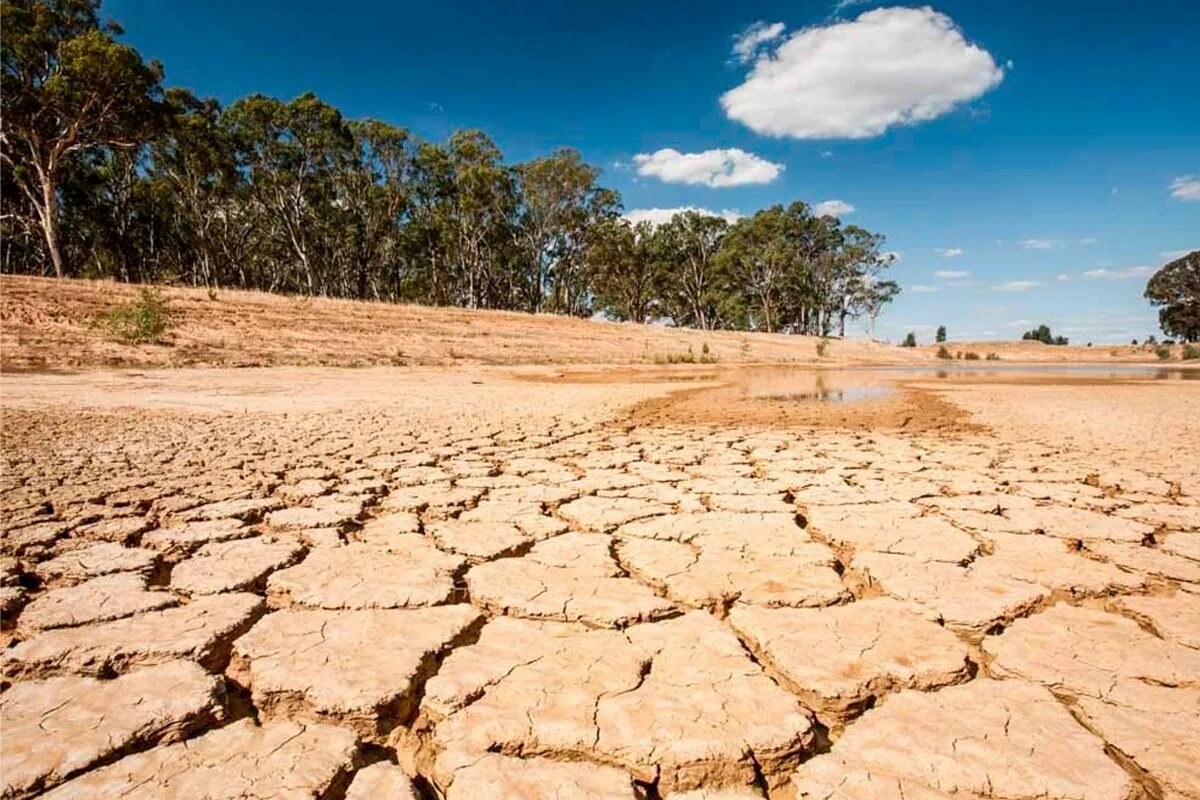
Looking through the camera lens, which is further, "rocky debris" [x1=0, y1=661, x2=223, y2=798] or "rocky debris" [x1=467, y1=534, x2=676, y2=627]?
"rocky debris" [x1=467, y1=534, x2=676, y2=627]

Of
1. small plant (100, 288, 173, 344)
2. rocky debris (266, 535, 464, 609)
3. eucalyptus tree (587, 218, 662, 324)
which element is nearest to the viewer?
rocky debris (266, 535, 464, 609)

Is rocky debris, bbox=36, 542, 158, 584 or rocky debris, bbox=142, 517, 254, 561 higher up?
rocky debris, bbox=142, 517, 254, 561

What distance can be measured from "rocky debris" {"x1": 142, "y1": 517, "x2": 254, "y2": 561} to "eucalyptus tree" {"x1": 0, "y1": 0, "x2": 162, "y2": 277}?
76.1 feet

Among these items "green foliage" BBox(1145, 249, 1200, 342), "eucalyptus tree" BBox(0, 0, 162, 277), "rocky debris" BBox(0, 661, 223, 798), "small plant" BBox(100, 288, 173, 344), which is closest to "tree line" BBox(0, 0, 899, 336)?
"eucalyptus tree" BBox(0, 0, 162, 277)

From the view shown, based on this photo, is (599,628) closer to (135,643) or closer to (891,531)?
(135,643)

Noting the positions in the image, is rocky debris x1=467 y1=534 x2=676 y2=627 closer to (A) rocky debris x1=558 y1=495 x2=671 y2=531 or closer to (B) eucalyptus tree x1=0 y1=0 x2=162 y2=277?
(A) rocky debris x1=558 y1=495 x2=671 y2=531

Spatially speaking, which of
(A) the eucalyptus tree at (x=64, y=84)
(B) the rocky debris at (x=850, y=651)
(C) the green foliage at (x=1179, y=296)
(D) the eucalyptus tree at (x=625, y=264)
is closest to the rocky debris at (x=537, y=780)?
(B) the rocky debris at (x=850, y=651)

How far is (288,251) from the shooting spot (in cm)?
3797

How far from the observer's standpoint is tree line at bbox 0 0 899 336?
1931 cm

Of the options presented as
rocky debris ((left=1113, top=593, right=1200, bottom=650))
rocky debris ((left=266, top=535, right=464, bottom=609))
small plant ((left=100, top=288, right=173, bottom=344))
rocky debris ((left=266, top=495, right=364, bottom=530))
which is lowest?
rocky debris ((left=266, top=535, right=464, bottom=609))

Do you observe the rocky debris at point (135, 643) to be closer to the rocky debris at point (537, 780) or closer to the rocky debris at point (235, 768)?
the rocky debris at point (235, 768)

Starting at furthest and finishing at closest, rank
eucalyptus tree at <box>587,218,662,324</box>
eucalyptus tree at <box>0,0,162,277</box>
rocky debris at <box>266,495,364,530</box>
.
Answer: eucalyptus tree at <box>587,218,662,324</box>, eucalyptus tree at <box>0,0,162,277</box>, rocky debris at <box>266,495,364,530</box>

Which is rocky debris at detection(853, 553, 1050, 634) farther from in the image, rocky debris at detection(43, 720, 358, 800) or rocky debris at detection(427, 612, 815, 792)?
rocky debris at detection(43, 720, 358, 800)

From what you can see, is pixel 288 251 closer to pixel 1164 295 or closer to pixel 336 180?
pixel 336 180
